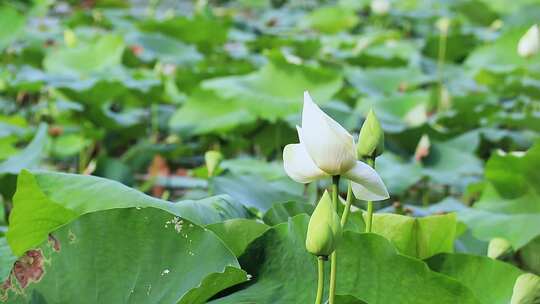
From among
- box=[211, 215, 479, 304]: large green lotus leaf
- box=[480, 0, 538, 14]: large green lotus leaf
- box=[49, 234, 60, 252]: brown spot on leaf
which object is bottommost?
box=[480, 0, 538, 14]: large green lotus leaf

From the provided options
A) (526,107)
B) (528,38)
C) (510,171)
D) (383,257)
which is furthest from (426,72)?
(383,257)

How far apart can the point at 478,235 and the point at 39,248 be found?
2.14ft

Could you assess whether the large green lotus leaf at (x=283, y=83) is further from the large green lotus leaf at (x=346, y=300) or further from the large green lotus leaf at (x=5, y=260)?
the large green lotus leaf at (x=346, y=300)

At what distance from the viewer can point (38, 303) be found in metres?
0.84

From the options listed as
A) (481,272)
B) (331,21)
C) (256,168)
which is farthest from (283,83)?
(331,21)

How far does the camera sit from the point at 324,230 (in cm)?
70

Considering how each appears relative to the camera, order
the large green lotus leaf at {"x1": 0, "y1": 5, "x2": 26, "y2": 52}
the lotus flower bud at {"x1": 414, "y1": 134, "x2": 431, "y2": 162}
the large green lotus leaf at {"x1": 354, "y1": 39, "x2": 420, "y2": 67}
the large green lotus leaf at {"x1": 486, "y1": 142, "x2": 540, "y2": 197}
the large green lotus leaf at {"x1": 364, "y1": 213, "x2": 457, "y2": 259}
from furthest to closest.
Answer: the large green lotus leaf at {"x1": 354, "y1": 39, "x2": 420, "y2": 67}, the large green lotus leaf at {"x1": 0, "y1": 5, "x2": 26, "y2": 52}, the lotus flower bud at {"x1": 414, "y1": 134, "x2": 431, "y2": 162}, the large green lotus leaf at {"x1": 486, "y1": 142, "x2": 540, "y2": 197}, the large green lotus leaf at {"x1": 364, "y1": 213, "x2": 457, "y2": 259}

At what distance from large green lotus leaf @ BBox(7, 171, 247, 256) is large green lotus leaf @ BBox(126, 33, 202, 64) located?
2214mm

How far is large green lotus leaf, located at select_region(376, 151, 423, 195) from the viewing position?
172 cm

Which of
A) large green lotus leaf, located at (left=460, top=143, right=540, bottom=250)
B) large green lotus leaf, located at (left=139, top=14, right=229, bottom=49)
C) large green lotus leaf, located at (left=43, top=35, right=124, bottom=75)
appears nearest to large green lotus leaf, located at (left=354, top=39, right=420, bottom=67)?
large green lotus leaf, located at (left=139, top=14, right=229, bottom=49)

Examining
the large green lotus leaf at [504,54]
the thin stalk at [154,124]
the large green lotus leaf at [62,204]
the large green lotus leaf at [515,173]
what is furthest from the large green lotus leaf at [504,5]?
the large green lotus leaf at [62,204]

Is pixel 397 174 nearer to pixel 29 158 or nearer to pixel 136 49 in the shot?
pixel 29 158

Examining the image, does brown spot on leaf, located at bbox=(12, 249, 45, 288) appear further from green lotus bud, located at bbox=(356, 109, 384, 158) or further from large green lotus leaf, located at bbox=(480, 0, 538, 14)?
large green lotus leaf, located at bbox=(480, 0, 538, 14)

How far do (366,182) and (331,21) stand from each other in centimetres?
377
